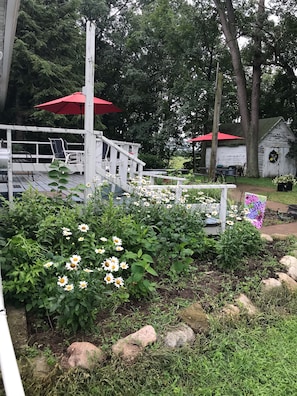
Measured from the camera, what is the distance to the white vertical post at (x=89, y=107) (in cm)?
347

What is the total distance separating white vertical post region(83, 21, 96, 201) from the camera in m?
3.47

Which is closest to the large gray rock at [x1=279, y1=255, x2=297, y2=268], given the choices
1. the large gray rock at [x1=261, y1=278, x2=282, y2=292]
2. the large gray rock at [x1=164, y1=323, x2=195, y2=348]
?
the large gray rock at [x1=261, y1=278, x2=282, y2=292]

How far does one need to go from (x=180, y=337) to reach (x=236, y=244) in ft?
4.63

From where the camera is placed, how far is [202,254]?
11.3 feet

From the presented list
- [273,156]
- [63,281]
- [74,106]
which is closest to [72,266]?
[63,281]

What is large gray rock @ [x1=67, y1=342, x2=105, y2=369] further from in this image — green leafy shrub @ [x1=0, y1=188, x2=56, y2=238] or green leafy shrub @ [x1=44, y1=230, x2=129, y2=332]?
green leafy shrub @ [x1=0, y1=188, x2=56, y2=238]

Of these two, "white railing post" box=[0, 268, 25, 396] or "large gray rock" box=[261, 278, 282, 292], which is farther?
"large gray rock" box=[261, 278, 282, 292]

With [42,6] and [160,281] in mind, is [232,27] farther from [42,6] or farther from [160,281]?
[160,281]

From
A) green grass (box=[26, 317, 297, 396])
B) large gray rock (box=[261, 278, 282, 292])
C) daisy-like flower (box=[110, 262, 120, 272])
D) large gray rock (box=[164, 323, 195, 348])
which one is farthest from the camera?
large gray rock (box=[261, 278, 282, 292])

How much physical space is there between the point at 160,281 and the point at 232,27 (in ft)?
46.3

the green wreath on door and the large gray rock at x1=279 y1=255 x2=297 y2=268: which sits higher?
the green wreath on door

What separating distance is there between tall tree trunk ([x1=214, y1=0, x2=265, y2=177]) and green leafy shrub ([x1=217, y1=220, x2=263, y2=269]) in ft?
39.7

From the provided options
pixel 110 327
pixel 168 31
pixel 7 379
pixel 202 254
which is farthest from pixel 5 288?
pixel 168 31

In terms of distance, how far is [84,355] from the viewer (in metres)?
1.82
